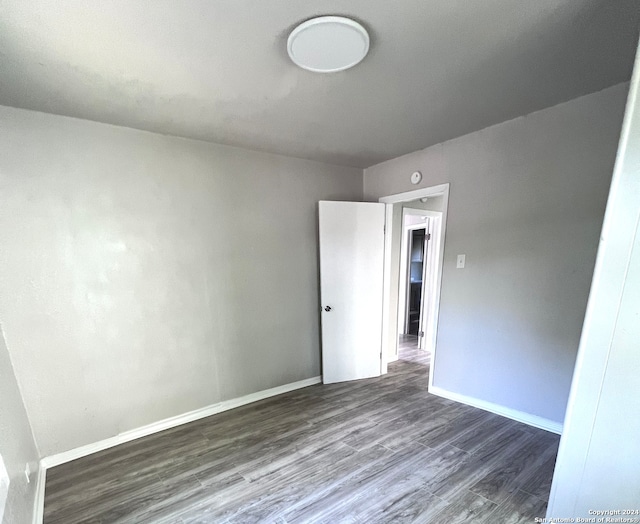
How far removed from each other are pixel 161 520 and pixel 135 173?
7.45 feet

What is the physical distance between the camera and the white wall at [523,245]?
6.00 feet

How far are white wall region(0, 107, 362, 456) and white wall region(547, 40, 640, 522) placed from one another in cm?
226

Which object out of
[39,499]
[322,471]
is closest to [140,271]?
[39,499]

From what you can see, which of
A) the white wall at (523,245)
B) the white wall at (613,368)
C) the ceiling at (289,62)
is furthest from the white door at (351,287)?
the white wall at (613,368)

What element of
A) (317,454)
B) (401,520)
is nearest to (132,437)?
(317,454)

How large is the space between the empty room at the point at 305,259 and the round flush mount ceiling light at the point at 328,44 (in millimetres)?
12

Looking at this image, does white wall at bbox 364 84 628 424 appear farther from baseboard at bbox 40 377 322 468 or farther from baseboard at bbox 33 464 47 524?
baseboard at bbox 33 464 47 524

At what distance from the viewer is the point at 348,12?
1089 mm

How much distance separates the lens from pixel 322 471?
1781 millimetres

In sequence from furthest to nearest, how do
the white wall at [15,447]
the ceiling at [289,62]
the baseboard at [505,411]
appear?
the baseboard at [505,411]
the white wall at [15,447]
the ceiling at [289,62]

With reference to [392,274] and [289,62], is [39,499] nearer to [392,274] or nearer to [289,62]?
[289,62]

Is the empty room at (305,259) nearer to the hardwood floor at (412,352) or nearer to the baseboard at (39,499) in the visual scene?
the baseboard at (39,499)

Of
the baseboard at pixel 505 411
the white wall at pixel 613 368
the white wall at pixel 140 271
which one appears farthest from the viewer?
the baseboard at pixel 505 411

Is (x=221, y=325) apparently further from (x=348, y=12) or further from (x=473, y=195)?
(x=473, y=195)
